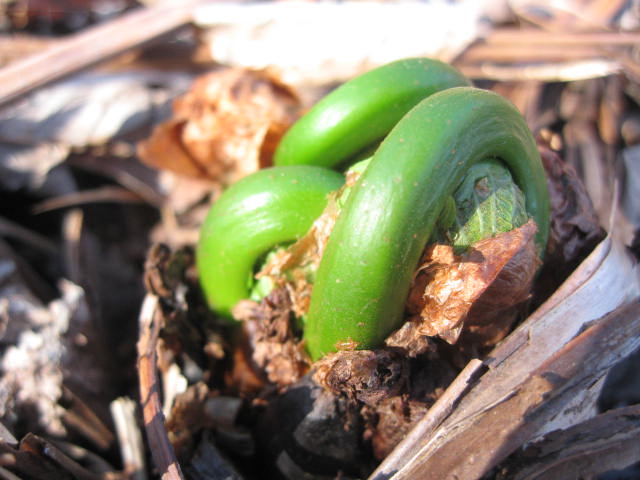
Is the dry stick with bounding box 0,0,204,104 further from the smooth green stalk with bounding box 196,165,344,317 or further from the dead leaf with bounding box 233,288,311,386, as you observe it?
the dead leaf with bounding box 233,288,311,386

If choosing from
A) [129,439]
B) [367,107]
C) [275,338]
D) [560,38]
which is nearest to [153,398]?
[129,439]

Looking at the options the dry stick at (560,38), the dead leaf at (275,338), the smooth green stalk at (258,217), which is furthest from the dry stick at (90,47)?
the dry stick at (560,38)

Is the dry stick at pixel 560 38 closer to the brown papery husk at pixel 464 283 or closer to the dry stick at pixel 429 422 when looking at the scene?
the brown papery husk at pixel 464 283

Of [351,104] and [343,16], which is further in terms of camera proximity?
[343,16]

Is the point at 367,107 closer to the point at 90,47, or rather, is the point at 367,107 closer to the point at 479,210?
the point at 479,210

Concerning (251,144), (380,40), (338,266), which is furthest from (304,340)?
(380,40)

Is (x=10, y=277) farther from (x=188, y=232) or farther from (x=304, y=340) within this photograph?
(x=304, y=340)
